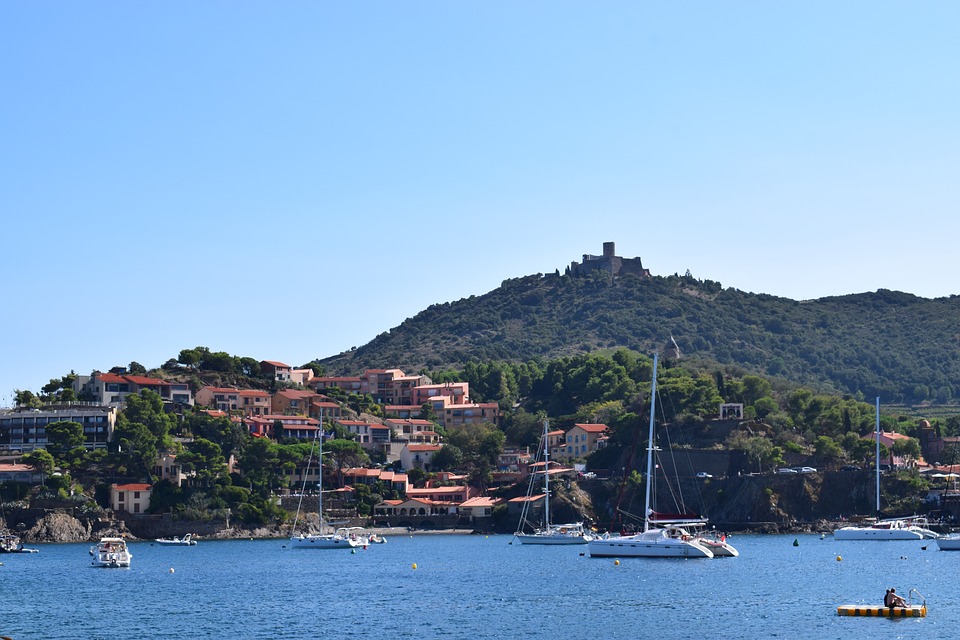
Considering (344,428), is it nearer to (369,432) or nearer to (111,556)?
(369,432)

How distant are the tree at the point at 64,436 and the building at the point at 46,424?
1.92 meters

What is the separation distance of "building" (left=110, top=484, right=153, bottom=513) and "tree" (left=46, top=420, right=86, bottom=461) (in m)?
7.87

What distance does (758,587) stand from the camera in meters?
60.5

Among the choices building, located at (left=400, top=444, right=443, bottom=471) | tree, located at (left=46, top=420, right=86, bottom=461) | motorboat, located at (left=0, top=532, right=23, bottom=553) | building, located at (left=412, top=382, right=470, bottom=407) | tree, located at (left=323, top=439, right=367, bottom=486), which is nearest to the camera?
motorboat, located at (left=0, top=532, right=23, bottom=553)

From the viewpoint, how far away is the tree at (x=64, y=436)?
11706 cm

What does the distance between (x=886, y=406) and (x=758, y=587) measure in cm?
13941

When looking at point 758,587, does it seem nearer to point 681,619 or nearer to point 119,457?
point 681,619

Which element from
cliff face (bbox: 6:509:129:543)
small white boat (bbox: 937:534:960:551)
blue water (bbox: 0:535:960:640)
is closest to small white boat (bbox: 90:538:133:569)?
Result: blue water (bbox: 0:535:960:640)

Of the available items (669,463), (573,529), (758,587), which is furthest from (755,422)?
(758,587)

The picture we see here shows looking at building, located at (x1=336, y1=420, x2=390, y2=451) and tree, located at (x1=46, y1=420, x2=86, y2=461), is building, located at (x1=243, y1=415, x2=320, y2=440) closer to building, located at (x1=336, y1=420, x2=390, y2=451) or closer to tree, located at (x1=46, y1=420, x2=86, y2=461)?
building, located at (x1=336, y1=420, x2=390, y2=451)

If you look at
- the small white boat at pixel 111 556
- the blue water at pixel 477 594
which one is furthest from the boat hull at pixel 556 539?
the small white boat at pixel 111 556

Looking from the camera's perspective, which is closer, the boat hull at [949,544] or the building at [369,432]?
the boat hull at [949,544]

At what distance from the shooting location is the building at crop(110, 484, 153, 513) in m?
111

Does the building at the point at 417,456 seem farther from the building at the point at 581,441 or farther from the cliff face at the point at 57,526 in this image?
the cliff face at the point at 57,526
